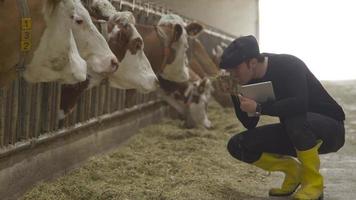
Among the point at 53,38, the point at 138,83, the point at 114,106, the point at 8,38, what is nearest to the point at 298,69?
the point at 138,83

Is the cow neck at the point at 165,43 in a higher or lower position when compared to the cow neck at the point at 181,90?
higher

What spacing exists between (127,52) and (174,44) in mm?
1688

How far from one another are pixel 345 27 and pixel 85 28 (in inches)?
634

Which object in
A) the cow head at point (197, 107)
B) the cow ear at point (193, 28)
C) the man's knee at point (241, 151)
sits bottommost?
the cow head at point (197, 107)

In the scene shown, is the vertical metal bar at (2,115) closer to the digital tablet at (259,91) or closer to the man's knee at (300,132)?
the digital tablet at (259,91)

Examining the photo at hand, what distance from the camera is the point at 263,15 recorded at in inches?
765

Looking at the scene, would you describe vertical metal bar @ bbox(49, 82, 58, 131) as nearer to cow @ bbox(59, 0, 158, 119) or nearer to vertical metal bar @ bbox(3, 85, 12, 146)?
cow @ bbox(59, 0, 158, 119)

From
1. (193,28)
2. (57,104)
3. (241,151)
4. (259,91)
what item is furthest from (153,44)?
A: (259,91)

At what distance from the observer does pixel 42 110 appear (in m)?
4.56

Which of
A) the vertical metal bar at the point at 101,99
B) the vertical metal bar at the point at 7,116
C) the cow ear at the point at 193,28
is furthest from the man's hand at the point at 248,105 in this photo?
the cow ear at the point at 193,28

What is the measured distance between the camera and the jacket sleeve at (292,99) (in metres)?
4.26

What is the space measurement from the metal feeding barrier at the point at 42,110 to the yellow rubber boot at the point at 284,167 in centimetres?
151

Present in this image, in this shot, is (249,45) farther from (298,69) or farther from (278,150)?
(278,150)

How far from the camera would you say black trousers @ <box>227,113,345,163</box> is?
4410 millimetres
